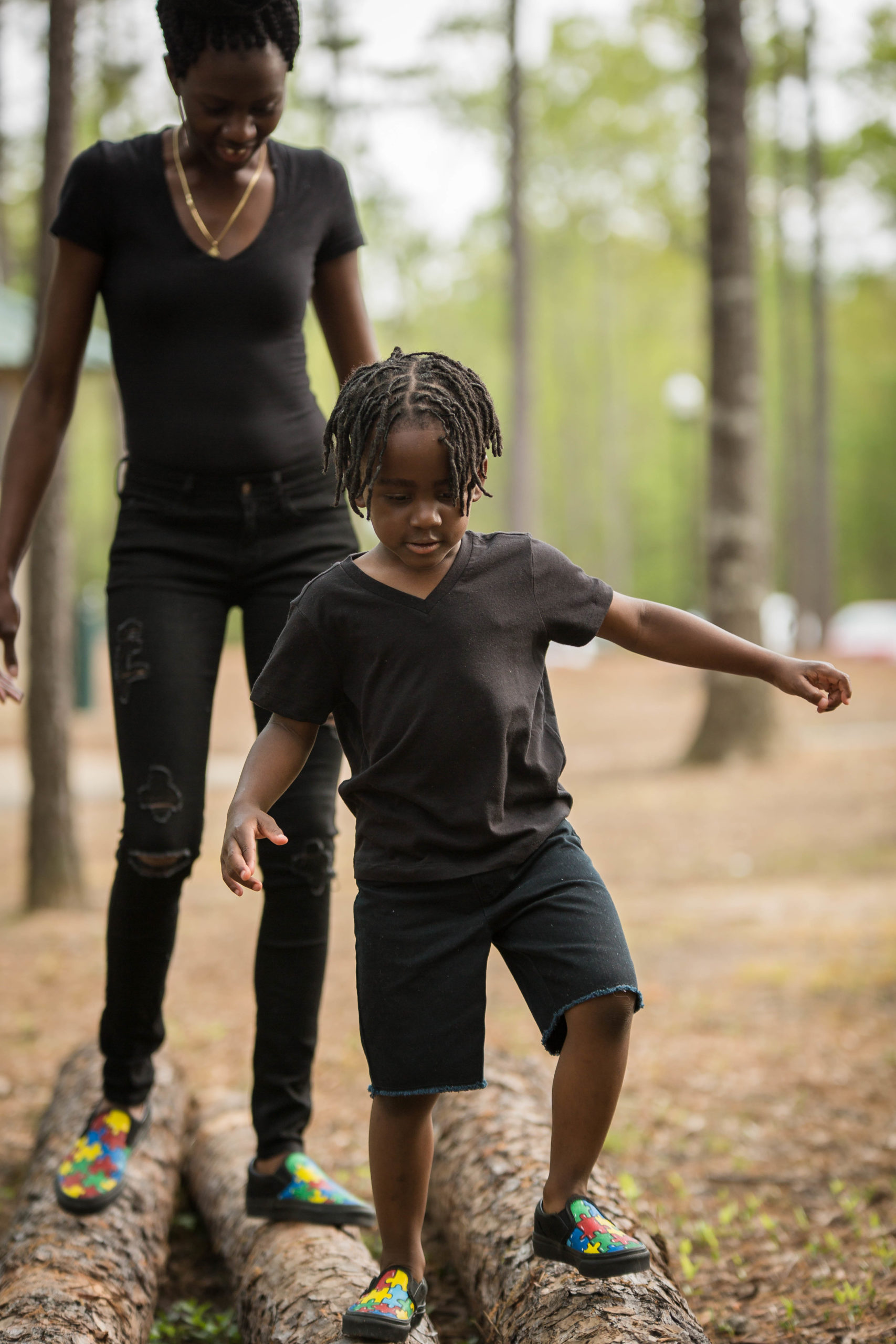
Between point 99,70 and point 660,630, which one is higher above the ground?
point 99,70

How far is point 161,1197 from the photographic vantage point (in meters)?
3.01

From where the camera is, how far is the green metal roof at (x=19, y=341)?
42.5ft

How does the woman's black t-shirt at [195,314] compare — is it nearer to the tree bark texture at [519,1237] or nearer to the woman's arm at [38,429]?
the woman's arm at [38,429]

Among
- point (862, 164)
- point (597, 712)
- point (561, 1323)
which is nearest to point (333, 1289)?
point (561, 1323)

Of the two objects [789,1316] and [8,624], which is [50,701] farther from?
[789,1316]

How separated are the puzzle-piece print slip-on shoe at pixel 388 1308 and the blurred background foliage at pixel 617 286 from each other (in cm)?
750

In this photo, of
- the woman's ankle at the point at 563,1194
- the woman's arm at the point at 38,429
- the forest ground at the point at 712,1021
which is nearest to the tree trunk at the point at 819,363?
the forest ground at the point at 712,1021

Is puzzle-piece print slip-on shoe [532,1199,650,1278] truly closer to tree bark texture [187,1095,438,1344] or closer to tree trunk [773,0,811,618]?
tree bark texture [187,1095,438,1344]

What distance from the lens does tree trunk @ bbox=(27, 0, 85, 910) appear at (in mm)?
6488

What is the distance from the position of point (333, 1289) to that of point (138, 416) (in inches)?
71.1

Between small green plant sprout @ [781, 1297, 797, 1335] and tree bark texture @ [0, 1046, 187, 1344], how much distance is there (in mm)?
1327

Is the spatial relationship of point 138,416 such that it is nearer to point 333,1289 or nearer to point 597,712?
point 333,1289

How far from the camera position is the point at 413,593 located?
2.19 metres

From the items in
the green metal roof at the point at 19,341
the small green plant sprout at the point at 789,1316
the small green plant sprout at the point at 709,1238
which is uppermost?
the green metal roof at the point at 19,341
